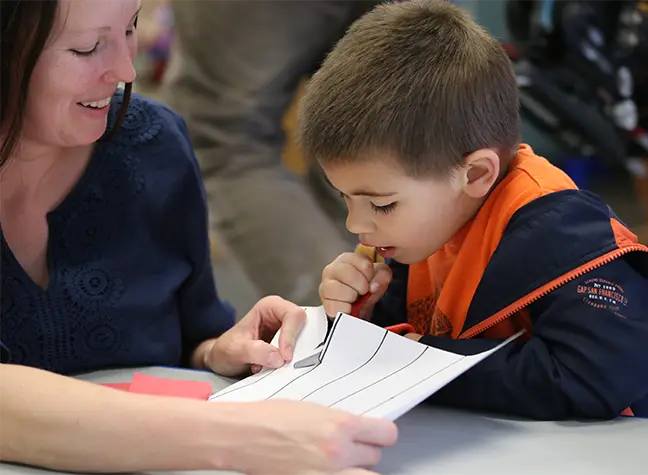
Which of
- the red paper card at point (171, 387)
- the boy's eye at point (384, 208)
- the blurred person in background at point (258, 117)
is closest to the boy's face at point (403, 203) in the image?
the boy's eye at point (384, 208)

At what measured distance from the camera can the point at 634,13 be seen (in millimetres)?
2838

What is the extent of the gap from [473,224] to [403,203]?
8 cm

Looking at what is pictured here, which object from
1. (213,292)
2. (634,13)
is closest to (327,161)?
(213,292)

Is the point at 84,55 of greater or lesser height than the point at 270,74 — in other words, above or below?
above

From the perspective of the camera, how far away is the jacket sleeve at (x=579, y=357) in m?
0.81

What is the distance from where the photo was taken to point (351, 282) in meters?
1.01

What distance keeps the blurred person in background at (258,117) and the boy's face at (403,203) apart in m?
1.03

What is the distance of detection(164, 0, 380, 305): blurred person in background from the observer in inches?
78.2

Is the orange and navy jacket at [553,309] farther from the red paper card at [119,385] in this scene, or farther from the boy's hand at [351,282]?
the red paper card at [119,385]

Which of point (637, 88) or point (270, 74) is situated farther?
point (637, 88)

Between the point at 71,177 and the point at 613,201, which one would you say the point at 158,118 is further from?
the point at 613,201

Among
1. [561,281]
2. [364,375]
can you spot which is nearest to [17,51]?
[364,375]

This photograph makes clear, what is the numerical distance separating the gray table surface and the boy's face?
0.65ft

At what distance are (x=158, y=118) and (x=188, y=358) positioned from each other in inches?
13.1
